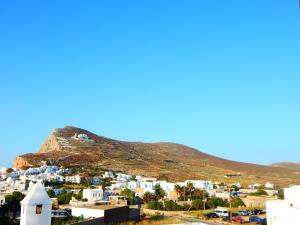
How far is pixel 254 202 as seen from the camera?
59656 mm

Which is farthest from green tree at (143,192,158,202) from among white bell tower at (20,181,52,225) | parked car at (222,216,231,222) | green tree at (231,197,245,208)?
white bell tower at (20,181,52,225)

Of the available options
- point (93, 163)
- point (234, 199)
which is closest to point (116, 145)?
point (93, 163)

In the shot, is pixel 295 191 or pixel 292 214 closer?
pixel 292 214

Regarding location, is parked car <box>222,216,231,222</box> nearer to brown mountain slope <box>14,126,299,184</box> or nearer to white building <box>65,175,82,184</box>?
white building <box>65,175,82,184</box>

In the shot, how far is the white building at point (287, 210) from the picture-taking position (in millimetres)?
17484

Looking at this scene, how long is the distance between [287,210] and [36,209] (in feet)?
49.2

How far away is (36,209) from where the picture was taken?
24469 millimetres

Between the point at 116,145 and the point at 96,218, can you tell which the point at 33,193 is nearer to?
the point at 96,218

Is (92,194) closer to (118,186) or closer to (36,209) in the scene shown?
(118,186)

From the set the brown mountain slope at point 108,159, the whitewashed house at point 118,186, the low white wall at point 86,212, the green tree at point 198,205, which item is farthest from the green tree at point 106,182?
the low white wall at point 86,212

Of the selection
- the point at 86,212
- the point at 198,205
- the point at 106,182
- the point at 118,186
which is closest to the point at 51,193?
the point at 118,186

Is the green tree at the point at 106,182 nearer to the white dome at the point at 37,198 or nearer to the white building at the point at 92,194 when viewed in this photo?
the white building at the point at 92,194

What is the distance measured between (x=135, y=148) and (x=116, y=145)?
14.0 m

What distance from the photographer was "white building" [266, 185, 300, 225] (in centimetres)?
1748
